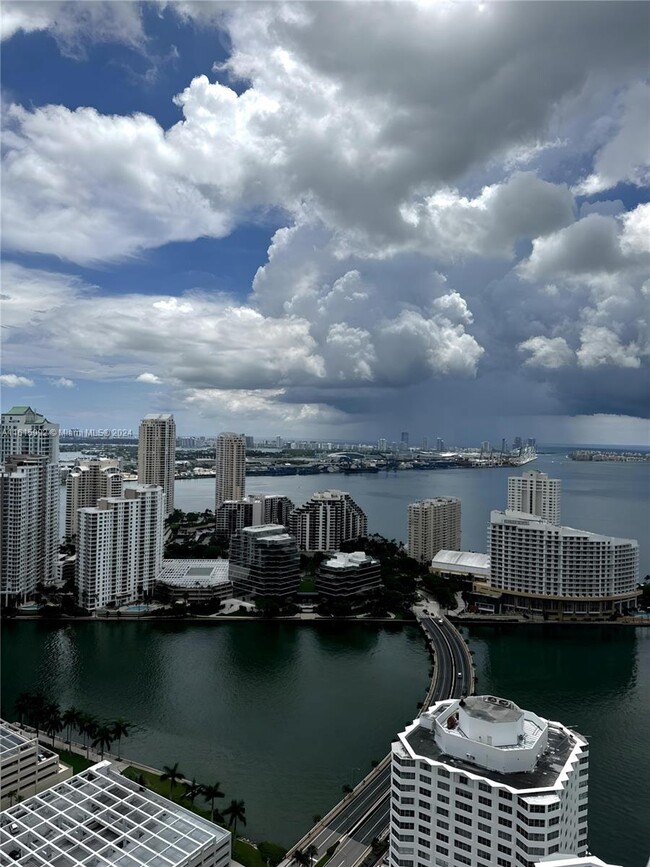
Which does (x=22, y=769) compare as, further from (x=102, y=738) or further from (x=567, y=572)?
(x=567, y=572)

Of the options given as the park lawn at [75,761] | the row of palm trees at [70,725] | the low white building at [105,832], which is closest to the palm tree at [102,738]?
the row of palm trees at [70,725]

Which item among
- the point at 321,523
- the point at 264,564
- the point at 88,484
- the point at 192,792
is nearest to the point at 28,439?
the point at 88,484

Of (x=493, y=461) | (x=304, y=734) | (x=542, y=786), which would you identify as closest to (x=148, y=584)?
(x=304, y=734)

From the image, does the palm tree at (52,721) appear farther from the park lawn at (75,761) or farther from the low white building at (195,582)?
the low white building at (195,582)

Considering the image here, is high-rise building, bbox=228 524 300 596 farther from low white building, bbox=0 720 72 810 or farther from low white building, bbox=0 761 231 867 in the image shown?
low white building, bbox=0 761 231 867

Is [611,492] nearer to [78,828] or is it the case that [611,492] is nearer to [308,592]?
[308,592]

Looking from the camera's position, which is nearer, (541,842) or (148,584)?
(541,842)

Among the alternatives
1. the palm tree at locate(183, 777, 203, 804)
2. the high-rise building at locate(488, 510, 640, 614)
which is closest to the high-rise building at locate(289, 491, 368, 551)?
the high-rise building at locate(488, 510, 640, 614)
